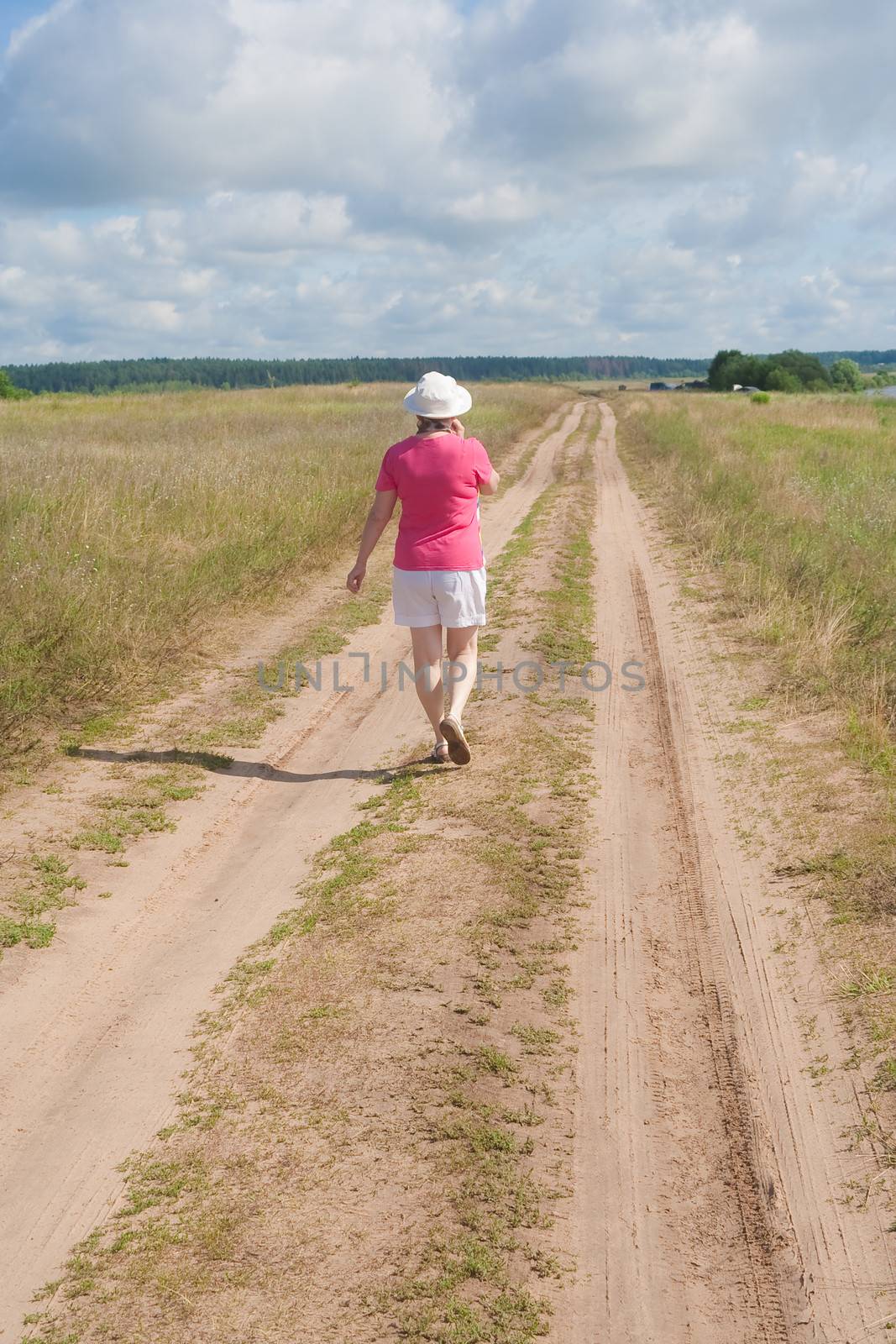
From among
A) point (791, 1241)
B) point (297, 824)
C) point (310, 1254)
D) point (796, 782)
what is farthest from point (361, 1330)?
point (796, 782)

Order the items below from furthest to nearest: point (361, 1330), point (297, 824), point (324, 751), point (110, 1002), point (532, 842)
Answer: point (324, 751)
point (297, 824)
point (532, 842)
point (110, 1002)
point (361, 1330)

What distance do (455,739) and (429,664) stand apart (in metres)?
0.43

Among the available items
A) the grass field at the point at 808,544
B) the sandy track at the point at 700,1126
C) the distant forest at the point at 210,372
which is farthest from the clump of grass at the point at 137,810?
the distant forest at the point at 210,372

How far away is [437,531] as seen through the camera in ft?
18.0

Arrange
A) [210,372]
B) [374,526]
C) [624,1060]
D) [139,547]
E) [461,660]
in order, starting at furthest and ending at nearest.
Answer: [210,372] → [139,547] → [461,660] → [374,526] → [624,1060]

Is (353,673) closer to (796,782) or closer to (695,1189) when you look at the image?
(796,782)

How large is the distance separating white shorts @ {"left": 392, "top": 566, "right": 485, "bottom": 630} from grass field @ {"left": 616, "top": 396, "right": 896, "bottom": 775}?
2.20 metres

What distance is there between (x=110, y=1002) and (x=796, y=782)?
3.47 metres

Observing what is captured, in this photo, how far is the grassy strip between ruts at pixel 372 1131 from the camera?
7.91 ft

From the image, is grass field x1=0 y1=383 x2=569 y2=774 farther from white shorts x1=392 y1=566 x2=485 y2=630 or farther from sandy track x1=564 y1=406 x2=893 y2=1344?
sandy track x1=564 y1=406 x2=893 y2=1344

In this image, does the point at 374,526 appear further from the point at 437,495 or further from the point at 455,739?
the point at 455,739

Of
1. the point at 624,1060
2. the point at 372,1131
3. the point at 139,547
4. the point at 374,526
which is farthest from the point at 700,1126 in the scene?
the point at 139,547

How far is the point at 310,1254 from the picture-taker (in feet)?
8.31

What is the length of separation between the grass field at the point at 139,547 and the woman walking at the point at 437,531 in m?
2.27
